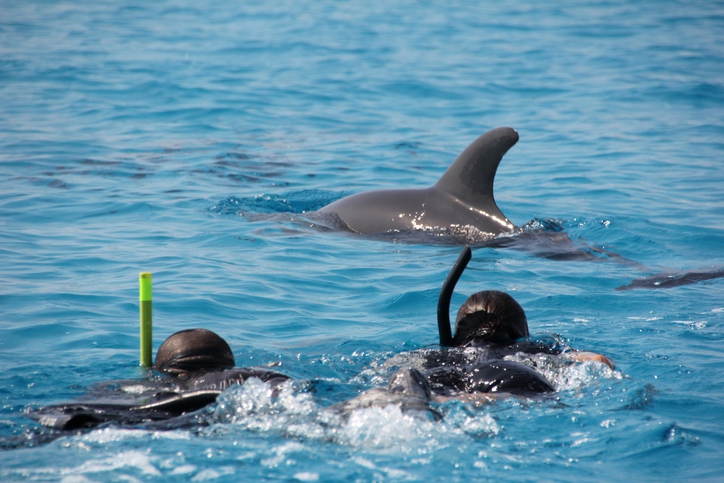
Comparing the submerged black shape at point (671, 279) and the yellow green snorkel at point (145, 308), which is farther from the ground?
the yellow green snorkel at point (145, 308)

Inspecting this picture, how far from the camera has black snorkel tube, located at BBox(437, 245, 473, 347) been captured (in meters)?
4.86

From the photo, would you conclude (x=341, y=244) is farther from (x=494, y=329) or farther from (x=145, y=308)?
(x=145, y=308)

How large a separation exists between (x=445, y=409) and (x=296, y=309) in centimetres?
283

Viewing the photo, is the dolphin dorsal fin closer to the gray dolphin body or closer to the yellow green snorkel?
the gray dolphin body

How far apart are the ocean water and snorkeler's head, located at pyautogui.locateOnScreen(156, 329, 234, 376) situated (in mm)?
555

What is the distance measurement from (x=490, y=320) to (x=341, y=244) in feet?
11.7

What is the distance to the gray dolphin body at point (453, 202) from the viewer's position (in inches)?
337

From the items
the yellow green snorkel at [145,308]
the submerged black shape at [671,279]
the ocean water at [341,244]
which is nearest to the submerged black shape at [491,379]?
the ocean water at [341,244]

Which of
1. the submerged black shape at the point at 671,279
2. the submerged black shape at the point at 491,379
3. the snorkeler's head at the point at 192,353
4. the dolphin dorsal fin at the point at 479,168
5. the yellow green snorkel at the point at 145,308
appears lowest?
the submerged black shape at the point at 491,379

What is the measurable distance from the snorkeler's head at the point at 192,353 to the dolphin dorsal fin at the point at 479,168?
4.43 m

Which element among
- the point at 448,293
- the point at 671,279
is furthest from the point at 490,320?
the point at 671,279

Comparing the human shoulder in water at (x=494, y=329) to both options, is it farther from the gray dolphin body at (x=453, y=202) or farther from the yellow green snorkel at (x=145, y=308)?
the gray dolphin body at (x=453, y=202)

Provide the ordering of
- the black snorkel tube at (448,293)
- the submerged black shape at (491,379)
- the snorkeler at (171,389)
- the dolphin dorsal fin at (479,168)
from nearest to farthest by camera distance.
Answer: the snorkeler at (171,389) < the submerged black shape at (491,379) < the black snorkel tube at (448,293) < the dolphin dorsal fin at (479,168)

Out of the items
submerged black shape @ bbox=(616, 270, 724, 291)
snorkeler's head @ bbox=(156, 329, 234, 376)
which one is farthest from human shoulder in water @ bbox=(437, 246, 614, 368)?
submerged black shape @ bbox=(616, 270, 724, 291)
